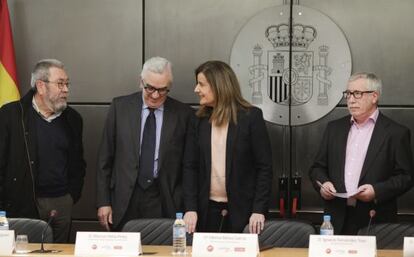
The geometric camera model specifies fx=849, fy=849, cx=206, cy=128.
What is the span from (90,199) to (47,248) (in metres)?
2.01

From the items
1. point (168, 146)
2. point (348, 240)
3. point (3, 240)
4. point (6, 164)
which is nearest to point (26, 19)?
point (6, 164)

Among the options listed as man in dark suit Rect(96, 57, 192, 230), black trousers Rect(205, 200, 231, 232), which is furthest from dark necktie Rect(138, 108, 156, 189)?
black trousers Rect(205, 200, 231, 232)


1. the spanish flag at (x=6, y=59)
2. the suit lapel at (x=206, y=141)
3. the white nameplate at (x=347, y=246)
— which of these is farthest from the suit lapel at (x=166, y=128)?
the white nameplate at (x=347, y=246)

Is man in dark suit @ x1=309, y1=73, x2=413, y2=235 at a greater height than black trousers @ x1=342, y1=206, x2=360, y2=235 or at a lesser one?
greater

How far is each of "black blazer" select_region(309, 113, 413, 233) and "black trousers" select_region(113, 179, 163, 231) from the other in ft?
3.30

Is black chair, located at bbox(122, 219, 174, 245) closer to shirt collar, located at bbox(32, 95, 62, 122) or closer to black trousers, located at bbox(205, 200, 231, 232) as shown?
black trousers, located at bbox(205, 200, 231, 232)

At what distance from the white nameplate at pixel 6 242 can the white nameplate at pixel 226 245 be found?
94cm

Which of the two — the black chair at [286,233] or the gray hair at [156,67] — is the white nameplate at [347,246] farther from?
the gray hair at [156,67]

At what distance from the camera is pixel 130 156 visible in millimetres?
5465

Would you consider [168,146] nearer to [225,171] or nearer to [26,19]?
[225,171]

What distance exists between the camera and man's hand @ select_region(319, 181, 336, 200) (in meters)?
5.09

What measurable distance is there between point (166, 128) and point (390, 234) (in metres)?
1.61

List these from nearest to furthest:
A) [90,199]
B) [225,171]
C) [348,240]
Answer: [348,240], [225,171], [90,199]

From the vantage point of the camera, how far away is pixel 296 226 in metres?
4.73
